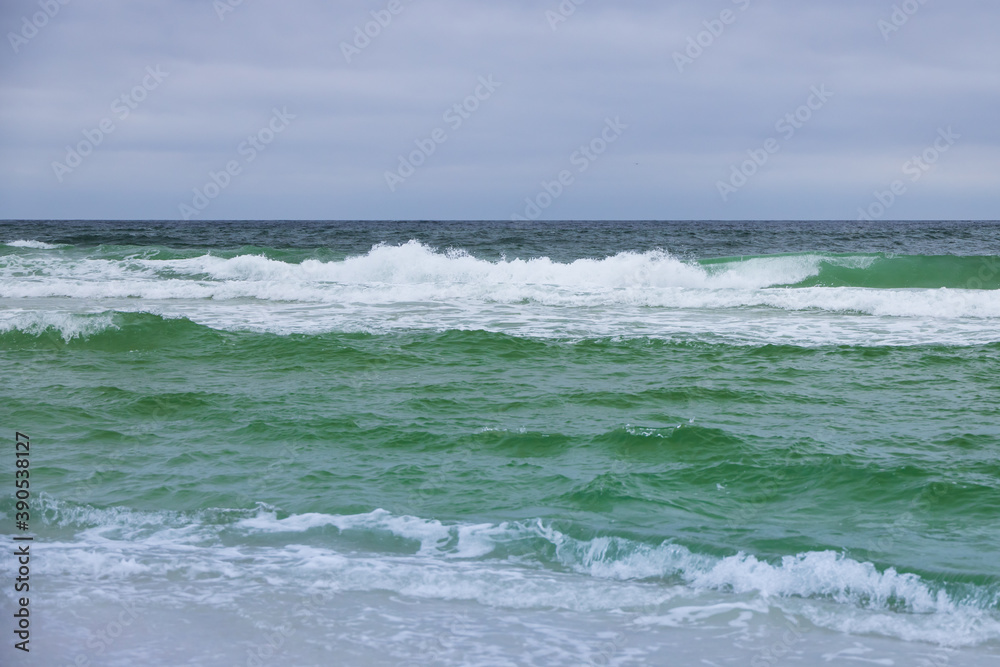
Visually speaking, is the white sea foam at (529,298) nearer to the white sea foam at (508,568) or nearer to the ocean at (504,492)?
the ocean at (504,492)

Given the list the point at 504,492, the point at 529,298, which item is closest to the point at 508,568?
the point at 504,492

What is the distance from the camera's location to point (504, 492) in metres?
6.34

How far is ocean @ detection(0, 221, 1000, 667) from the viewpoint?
4254 mm

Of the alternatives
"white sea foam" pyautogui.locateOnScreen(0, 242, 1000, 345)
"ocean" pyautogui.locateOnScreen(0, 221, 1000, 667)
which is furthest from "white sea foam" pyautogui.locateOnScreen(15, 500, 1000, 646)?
"white sea foam" pyautogui.locateOnScreen(0, 242, 1000, 345)

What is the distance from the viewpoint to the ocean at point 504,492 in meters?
4.25

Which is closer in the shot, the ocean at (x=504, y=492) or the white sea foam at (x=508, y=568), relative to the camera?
the ocean at (x=504, y=492)

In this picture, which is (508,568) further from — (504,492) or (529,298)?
(529,298)

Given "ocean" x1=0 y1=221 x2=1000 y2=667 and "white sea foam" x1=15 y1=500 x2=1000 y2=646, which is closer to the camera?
"ocean" x1=0 y1=221 x2=1000 y2=667

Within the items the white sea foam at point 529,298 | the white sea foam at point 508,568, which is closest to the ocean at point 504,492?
the white sea foam at point 508,568

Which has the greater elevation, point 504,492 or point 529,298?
point 529,298

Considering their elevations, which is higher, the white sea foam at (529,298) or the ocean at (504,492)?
the white sea foam at (529,298)

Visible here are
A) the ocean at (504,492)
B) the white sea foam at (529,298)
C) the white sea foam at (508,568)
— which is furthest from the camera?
the white sea foam at (529,298)

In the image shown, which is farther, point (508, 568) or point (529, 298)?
point (529, 298)

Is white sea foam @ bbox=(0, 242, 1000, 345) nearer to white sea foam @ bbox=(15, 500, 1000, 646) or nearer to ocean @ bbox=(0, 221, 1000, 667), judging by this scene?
ocean @ bbox=(0, 221, 1000, 667)
